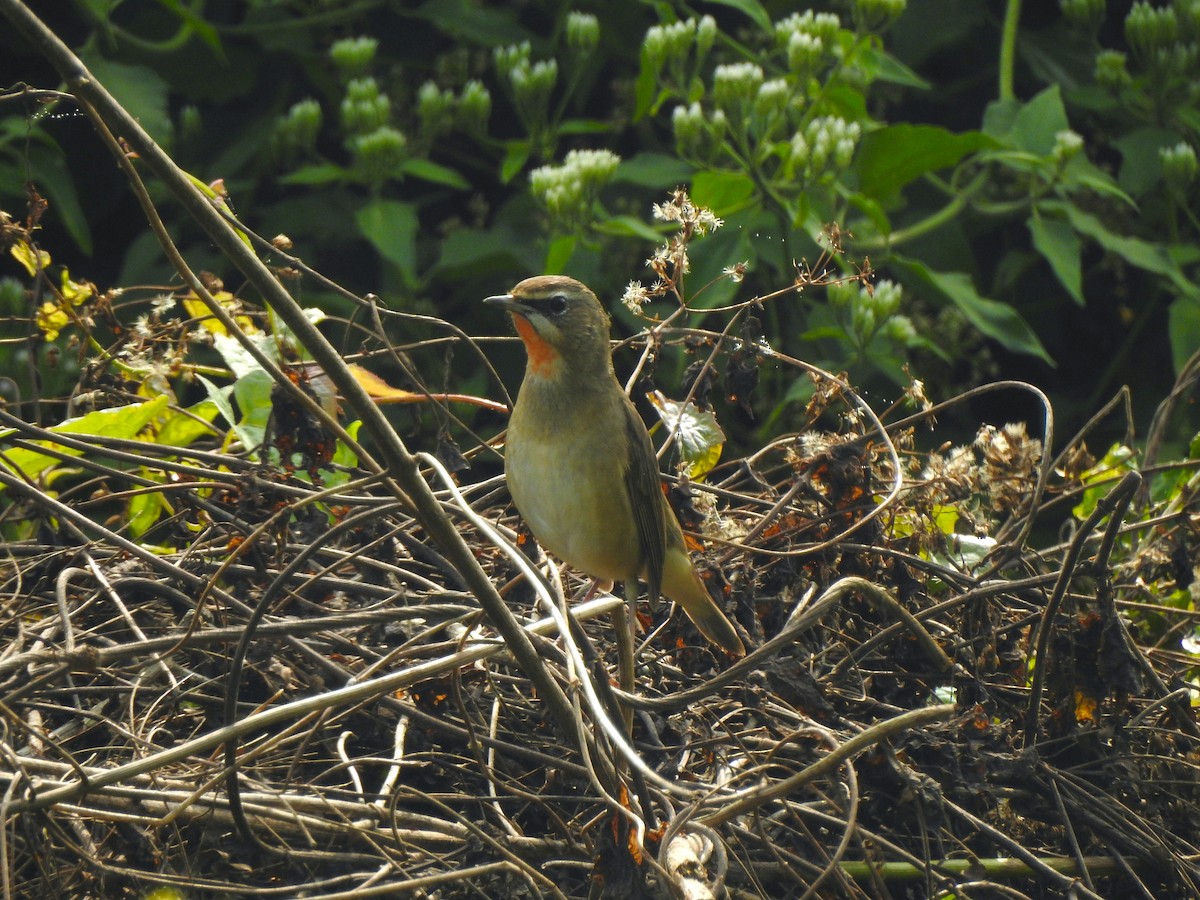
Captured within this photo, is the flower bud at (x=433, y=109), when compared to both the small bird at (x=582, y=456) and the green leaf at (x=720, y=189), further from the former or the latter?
the small bird at (x=582, y=456)

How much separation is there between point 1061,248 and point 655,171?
136 cm

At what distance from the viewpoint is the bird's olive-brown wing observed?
2.52 m

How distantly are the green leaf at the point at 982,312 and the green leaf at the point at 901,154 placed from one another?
0.83 ft

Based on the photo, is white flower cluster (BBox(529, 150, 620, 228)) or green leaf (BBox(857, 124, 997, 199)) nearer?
white flower cluster (BBox(529, 150, 620, 228))

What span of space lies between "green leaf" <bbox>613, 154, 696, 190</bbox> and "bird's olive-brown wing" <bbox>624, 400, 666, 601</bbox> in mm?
1709

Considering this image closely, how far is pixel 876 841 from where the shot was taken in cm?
181

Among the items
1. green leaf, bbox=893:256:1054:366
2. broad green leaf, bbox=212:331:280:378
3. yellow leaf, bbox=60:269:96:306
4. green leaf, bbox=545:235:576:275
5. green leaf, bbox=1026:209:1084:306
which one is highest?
yellow leaf, bbox=60:269:96:306

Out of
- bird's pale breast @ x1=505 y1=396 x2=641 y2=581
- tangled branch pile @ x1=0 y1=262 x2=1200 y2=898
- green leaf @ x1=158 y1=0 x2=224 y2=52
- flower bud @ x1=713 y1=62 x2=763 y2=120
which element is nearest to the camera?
tangled branch pile @ x1=0 y1=262 x2=1200 y2=898

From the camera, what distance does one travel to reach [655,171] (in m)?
4.14

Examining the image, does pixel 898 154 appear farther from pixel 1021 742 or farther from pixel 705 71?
pixel 1021 742

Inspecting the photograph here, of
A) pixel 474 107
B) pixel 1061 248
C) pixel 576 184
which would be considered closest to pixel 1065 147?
pixel 1061 248

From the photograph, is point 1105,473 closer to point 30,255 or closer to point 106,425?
point 106,425

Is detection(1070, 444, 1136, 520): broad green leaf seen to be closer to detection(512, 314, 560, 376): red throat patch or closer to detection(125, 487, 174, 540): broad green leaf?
detection(512, 314, 560, 376): red throat patch

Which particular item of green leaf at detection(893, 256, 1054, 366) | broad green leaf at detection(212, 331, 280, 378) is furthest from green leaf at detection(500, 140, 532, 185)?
broad green leaf at detection(212, 331, 280, 378)
